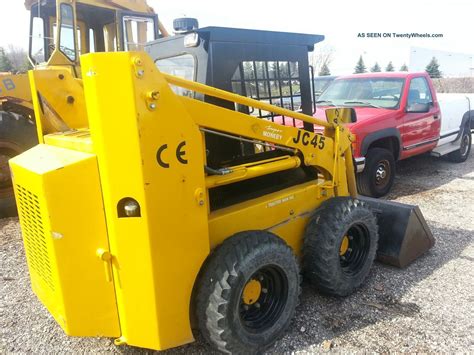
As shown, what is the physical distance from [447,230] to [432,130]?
3.07 meters

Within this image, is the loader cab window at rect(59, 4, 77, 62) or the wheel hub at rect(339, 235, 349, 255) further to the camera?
the loader cab window at rect(59, 4, 77, 62)

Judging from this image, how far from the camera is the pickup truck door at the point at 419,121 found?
6508 millimetres

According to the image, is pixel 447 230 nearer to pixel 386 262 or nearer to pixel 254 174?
pixel 386 262

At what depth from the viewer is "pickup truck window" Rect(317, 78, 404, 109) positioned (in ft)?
21.5

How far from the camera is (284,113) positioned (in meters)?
2.94

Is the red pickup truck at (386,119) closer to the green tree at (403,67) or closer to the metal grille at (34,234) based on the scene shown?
the metal grille at (34,234)

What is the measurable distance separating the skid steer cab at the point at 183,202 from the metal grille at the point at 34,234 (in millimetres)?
17

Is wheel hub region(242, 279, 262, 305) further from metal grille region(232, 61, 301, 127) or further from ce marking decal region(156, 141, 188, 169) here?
metal grille region(232, 61, 301, 127)

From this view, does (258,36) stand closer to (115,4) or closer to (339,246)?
(339,246)

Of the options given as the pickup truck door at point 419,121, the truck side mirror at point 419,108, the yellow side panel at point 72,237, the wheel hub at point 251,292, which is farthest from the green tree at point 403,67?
the yellow side panel at point 72,237

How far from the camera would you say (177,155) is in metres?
2.22

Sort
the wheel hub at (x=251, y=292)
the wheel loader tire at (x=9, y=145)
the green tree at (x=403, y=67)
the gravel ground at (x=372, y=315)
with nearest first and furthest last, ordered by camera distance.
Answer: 1. the wheel hub at (x=251, y=292)
2. the gravel ground at (x=372, y=315)
3. the wheel loader tire at (x=9, y=145)
4. the green tree at (x=403, y=67)

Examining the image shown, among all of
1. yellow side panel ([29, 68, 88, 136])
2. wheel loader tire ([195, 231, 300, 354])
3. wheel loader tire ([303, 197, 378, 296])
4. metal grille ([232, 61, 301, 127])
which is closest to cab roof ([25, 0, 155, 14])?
yellow side panel ([29, 68, 88, 136])

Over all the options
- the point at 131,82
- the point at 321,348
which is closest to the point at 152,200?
the point at 131,82
